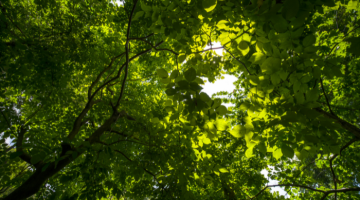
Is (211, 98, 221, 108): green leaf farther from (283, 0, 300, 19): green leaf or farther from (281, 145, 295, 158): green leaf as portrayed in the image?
(283, 0, 300, 19): green leaf

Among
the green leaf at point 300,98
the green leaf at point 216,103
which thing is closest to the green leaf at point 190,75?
the green leaf at point 216,103

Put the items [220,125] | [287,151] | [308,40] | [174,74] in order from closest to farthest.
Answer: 1. [308,40]
2. [287,151]
3. [174,74]
4. [220,125]

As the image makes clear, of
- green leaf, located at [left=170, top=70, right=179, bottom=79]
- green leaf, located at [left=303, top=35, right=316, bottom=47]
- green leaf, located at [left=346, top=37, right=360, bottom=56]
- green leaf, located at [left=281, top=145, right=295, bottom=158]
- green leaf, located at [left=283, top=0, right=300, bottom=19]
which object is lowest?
green leaf, located at [left=281, top=145, right=295, bottom=158]

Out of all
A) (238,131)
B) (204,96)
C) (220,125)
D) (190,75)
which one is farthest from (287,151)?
(190,75)

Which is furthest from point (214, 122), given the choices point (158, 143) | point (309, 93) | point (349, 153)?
point (349, 153)

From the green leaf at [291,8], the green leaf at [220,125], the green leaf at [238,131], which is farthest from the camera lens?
the green leaf at [220,125]

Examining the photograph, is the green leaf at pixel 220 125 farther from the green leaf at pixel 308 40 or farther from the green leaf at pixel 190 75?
the green leaf at pixel 308 40

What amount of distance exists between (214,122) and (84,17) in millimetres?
5234

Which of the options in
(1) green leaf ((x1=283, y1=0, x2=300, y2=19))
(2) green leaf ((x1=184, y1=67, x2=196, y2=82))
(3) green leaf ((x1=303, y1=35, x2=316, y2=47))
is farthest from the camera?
(2) green leaf ((x1=184, y1=67, x2=196, y2=82))

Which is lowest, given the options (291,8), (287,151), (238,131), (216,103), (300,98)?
(287,151)

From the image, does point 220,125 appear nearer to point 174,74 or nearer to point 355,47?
point 174,74

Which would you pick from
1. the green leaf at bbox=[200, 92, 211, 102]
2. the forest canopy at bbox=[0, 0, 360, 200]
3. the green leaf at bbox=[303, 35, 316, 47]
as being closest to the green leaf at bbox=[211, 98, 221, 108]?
the forest canopy at bbox=[0, 0, 360, 200]

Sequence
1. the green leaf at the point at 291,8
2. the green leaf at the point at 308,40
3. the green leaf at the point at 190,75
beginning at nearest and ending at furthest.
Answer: the green leaf at the point at 291,8 → the green leaf at the point at 308,40 → the green leaf at the point at 190,75

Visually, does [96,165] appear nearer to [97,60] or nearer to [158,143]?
[158,143]
